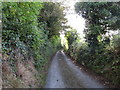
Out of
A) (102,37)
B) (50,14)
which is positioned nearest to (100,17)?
(102,37)

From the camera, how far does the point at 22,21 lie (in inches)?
201

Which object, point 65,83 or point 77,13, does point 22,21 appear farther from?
point 77,13

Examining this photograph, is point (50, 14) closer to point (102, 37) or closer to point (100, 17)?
point (100, 17)

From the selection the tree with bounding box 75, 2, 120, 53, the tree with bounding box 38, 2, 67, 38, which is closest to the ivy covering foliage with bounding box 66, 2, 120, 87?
the tree with bounding box 75, 2, 120, 53

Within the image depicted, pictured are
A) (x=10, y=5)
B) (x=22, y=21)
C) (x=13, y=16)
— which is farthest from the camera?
(x=22, y=21)

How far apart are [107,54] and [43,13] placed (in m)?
7.40

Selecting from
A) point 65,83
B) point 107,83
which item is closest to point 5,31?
point 65,83

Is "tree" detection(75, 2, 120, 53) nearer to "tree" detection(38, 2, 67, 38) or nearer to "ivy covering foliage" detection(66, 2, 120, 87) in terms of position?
"ivy covering foliage" detection(66, 2, 120, 87)

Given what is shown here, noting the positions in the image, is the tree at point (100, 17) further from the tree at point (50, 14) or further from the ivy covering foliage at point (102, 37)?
the tree at point (50, 14)

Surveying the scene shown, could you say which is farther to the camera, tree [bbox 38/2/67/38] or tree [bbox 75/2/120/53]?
tree [bbox 38/2/67/38]

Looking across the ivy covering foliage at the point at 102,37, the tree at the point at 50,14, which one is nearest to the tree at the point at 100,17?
the ivy covering foliage at the point at 102,37

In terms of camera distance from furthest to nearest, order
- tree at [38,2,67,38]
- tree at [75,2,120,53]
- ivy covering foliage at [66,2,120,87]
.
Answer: tree at [38,2,67,38]
tree at [75,2,120,53]
ivy covering foliage at [66,2,120,87]

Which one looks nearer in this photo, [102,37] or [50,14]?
[102,37]

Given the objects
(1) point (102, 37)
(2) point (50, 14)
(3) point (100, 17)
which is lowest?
(1) point (102, 37)
